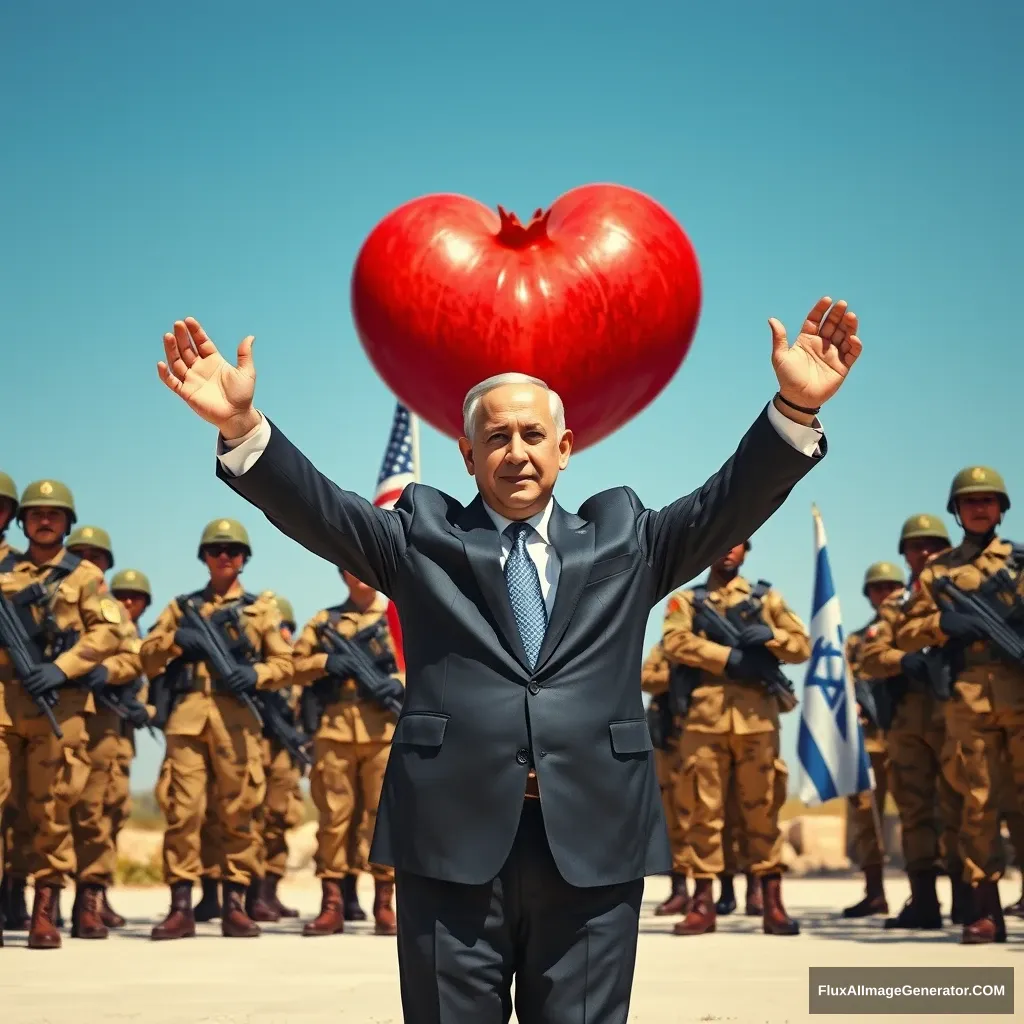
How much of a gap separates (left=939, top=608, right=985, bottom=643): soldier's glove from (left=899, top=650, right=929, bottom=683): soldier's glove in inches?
37.1

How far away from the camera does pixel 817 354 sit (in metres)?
3.43

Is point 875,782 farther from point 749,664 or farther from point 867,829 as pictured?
point 749,664

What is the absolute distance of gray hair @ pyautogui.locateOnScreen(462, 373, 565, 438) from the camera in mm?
3576

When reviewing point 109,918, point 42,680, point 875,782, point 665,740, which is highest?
point 42,680

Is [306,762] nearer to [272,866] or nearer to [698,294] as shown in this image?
[272,866]

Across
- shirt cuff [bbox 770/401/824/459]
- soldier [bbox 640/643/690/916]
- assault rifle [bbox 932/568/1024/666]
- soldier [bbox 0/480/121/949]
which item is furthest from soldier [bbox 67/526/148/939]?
shirt cuff [bbox 770/401/824/459]

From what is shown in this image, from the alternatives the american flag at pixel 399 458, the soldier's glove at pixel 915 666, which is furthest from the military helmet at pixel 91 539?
the soldier's glove at pixel 915 666

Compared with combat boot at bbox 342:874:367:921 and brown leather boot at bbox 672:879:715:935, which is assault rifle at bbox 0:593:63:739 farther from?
brown leather boot at bbox 672:879:715:935

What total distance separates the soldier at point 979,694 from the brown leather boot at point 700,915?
162 cm

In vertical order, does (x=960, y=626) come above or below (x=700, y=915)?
above

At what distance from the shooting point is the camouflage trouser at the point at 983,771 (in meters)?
8.76

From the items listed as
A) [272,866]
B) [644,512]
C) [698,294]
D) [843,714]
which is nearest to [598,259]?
[698,294]

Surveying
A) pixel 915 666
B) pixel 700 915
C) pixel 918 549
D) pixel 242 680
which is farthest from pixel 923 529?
pixel 242 680

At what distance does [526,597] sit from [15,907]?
8.67 metres
